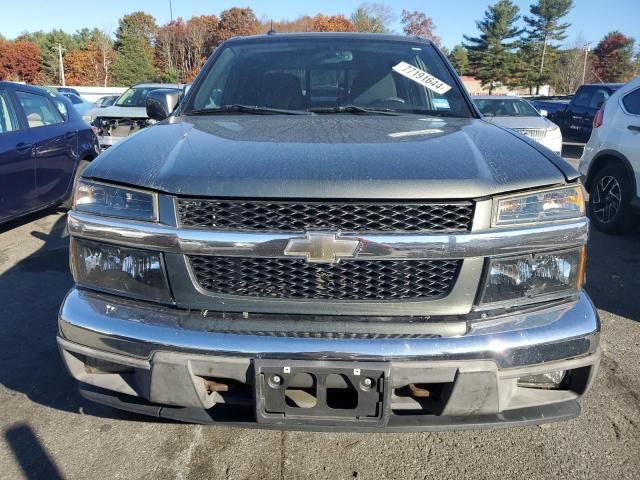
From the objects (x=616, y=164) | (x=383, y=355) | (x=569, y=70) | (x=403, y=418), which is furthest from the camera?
(x=569, y=70)

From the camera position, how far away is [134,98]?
11.8 metres

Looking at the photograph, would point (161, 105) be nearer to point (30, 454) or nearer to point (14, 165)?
point (30, 454)

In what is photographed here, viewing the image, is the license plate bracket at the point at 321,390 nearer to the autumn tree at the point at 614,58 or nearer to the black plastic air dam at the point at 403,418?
the black plastic air dam at the point at 403,418

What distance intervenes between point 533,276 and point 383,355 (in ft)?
2.13

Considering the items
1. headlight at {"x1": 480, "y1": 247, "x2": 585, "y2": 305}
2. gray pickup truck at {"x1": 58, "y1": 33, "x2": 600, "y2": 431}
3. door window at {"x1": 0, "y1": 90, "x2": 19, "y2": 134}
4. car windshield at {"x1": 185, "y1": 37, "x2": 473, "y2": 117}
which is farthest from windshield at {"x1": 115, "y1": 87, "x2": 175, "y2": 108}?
headlight at {"x1": 480, "y1": 247, "x2": 585, "y2": 305}

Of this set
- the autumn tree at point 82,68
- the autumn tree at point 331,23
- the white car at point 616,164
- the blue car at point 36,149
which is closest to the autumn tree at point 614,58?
the autumn tree at point 331,23

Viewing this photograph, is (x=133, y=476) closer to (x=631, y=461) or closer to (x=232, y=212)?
(x=232, y=212)

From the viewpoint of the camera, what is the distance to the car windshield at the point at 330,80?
2964 millimetres

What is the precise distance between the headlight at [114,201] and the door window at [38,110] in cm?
438

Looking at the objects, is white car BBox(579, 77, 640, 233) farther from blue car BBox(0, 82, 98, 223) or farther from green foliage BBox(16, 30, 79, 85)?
green foliage BBox(16, 30, 79, 85)

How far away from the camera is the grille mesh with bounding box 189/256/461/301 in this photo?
1.85 metres

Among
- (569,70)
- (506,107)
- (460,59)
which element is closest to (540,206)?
(506,107)

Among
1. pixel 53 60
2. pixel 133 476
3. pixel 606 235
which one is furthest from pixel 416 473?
pixel 53 60

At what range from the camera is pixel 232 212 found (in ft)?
6.06
